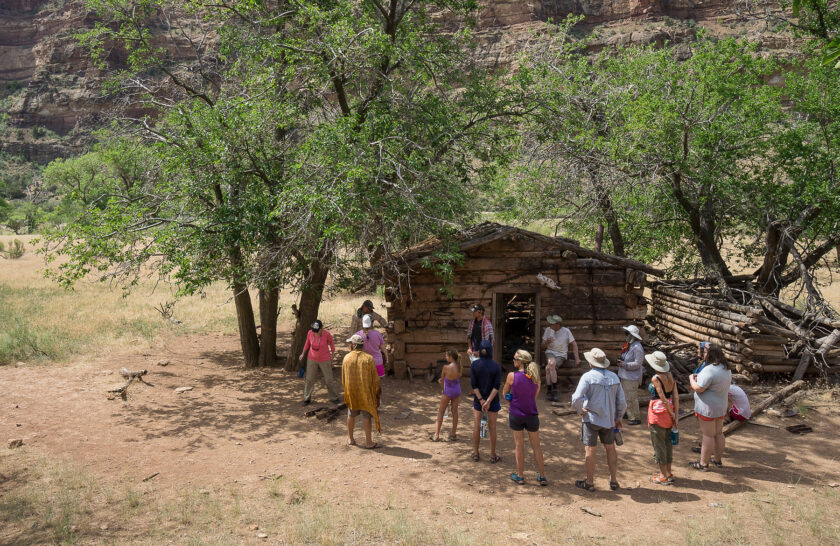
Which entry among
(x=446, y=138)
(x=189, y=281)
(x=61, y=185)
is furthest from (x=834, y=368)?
(x=61, y=185)

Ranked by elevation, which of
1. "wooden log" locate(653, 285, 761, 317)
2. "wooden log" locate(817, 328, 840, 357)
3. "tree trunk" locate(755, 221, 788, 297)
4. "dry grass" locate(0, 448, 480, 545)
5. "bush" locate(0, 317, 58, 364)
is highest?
"tree trunk" locate(755, 221, 788, 297)

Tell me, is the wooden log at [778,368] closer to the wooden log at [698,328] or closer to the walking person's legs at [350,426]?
the wooden log at [698,328]

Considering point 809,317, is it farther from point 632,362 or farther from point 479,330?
point 479,330

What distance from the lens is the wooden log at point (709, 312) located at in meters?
10.3

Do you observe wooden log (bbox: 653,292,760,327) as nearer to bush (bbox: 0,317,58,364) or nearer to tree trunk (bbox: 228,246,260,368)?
tree trunk (bbox: 228,246,260,368)

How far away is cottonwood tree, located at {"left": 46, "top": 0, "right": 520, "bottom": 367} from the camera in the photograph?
8.77 meters

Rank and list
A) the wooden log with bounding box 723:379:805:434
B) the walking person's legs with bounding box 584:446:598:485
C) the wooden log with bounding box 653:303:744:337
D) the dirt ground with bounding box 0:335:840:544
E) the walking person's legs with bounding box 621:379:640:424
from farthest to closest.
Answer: the wooden log with bounding box 653:303:744:337 → the walking person's legs with bounding box 621:379:640:424 → the wooden log with bounding box 723:379:805:434 → the walking person's legs with bounding box 584:446:598:485 → the dirt ground with bounding box 0:335:840:544

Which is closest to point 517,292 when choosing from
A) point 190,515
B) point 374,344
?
point 374,344

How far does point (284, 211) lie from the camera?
8.66m

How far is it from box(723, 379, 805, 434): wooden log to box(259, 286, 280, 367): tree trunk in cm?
831

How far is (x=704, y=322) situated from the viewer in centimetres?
1157

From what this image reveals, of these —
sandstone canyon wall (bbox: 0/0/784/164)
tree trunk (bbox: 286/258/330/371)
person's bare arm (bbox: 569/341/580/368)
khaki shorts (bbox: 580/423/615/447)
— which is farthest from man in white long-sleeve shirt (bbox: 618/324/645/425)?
sandstone canyon wall (bbox: 0/0/784/164)

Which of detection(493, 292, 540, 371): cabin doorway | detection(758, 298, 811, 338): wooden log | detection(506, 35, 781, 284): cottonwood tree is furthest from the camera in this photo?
detection(493, 292, 540, 371): cabin doorway

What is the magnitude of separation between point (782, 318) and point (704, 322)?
1418 millimetres
